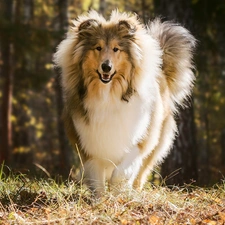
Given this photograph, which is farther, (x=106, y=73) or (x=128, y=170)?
(x=128, y=170)

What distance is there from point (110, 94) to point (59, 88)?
7278mm

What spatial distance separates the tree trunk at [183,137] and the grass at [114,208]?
320 centimetres

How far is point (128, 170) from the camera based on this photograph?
6.13 meters

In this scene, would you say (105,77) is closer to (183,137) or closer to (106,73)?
(106,73)

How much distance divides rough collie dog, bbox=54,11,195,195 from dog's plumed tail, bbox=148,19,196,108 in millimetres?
953

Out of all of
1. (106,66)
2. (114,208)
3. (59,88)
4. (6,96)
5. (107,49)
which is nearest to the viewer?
(114,208)

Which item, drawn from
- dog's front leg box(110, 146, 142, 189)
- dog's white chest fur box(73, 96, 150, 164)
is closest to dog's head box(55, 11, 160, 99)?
dog's white chest fur box(73, 96, 150, 164)

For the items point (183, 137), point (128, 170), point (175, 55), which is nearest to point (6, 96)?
point (183, 137)

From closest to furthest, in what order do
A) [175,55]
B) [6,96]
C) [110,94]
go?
[110,94] → [175,55] → [6,96]

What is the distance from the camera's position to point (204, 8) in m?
11.0

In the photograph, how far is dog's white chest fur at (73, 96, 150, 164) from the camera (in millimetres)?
6137

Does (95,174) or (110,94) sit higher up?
(110,94)

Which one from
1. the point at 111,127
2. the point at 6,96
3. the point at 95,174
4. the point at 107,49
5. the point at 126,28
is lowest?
the point at 6,96

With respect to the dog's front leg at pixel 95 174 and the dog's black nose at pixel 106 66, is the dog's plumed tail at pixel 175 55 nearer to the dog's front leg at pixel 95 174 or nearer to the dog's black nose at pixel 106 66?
the dog's black nose at pixel 106 66
